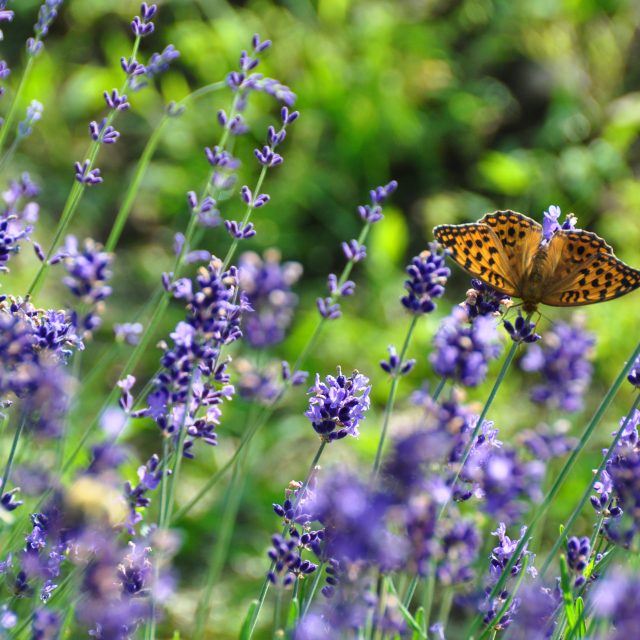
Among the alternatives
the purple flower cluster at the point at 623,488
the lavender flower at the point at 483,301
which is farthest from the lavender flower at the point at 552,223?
the purple flower cluster at the point at 623,488

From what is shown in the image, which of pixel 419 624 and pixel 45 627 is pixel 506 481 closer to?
pixel 419 624

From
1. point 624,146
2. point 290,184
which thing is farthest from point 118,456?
point 624,146

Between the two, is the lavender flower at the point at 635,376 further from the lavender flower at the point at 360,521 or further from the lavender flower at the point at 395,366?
the lavender flower at the point at 360,521

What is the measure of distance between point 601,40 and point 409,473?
5.48 metres

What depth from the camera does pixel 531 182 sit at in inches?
204

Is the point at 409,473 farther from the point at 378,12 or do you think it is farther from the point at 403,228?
the point at 378,12

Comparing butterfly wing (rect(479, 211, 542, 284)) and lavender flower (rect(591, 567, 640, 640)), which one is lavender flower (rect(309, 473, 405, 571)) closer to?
lavender flower (rect(591, 567, 640, 640))

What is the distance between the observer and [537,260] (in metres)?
1.97

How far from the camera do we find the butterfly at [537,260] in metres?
1.78

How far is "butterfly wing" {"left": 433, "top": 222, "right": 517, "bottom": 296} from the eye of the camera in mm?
1718

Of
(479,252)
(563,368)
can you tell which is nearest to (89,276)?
(563,368)

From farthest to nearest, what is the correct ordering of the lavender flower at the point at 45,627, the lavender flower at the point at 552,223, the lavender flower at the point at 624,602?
the lavender flower at the point at 552,223, the lavender flower at the point at 45,627, the lavender flower at the point at 624,602

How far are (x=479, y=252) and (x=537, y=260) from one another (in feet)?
0.62

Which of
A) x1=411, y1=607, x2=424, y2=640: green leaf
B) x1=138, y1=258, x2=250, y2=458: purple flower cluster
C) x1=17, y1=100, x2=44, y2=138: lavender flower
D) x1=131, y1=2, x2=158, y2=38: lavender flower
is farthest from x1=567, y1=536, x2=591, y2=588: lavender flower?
x1=17, y1=100, x2=44, y2=138: lavender flower
